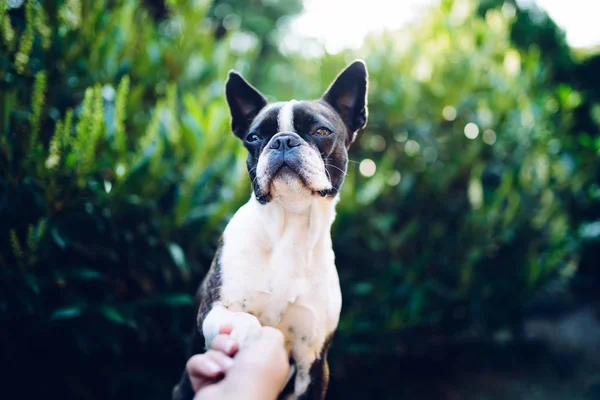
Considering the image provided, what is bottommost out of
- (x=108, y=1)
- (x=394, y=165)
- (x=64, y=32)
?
(x=64, y=32)

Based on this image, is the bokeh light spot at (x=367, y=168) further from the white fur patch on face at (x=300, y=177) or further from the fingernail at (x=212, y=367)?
the fingernail at (x=212, y=367)

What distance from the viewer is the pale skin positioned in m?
1.16

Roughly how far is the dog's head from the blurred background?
821mm

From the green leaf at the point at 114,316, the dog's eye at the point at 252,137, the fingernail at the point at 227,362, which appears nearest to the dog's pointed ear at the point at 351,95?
the dog's eye at the point at 252,137

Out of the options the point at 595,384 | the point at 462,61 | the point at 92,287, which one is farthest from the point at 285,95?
the point at 595,384

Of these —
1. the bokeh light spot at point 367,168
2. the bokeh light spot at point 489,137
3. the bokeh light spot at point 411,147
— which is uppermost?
the bokeh light spot at point 489,137

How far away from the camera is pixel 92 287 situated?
2486 millimetres

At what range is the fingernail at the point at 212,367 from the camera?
1.20 metres

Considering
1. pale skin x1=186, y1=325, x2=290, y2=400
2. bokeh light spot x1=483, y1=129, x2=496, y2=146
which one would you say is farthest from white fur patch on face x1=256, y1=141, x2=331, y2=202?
bokeh light spot x1=483, y1=129, x2=496, y2=146

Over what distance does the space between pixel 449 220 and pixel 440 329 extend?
3.24 feet

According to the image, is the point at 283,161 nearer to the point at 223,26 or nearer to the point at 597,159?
the point at 597,159

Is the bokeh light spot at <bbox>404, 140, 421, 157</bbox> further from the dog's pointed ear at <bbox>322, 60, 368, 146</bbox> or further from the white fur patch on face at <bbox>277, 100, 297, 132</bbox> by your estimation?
the white fur patch on face at <bbox>277, 100, 297, 132</bbox>

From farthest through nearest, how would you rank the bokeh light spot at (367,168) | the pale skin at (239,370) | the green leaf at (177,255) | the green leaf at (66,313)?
the bokeh light spot at (367,168) < the green leaf at (177,255) < the green leaf at (66,313) < the pale skin at (239,370)

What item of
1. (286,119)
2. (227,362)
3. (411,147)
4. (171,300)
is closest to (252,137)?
(286,119)
